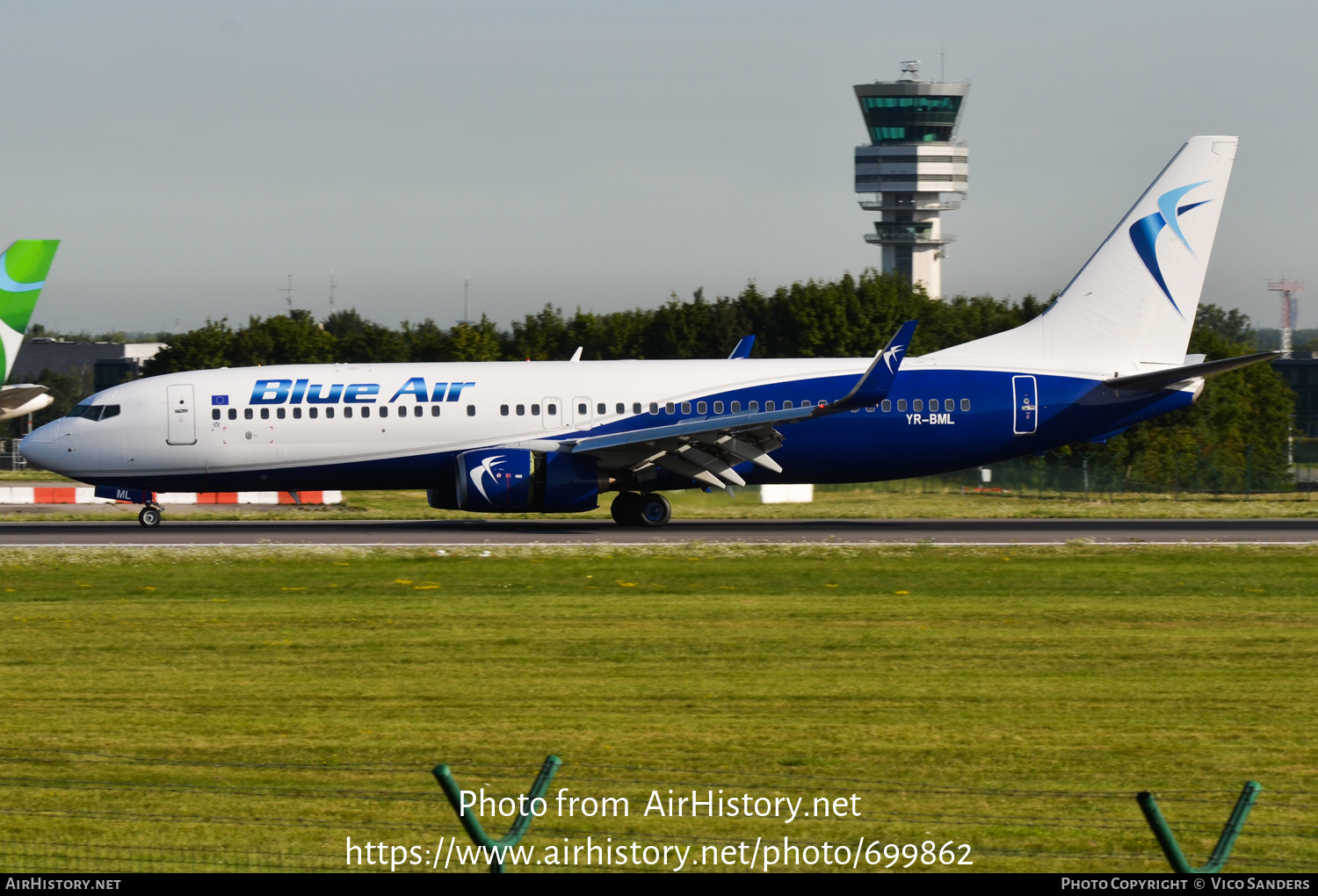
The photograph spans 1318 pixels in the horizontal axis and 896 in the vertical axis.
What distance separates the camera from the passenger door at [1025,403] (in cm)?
3400

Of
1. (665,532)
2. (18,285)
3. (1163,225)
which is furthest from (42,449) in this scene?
(1163,225)

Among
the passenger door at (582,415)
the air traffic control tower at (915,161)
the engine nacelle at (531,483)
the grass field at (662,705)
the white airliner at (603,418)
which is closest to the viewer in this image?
the grass field at (662,705)

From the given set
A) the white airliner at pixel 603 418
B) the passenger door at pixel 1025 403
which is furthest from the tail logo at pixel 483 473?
the passenger door at pixel 1025 403

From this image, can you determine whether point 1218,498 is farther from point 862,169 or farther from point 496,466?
point 862,169

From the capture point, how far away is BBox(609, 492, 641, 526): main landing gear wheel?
111ft

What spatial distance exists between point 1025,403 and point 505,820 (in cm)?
2678

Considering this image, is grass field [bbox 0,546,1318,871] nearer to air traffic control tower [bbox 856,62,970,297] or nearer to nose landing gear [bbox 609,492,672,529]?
nose landing gear [bbox 609,492,672,529]

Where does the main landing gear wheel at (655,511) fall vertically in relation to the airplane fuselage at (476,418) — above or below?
below

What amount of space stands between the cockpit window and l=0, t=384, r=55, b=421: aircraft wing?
2.78 metres

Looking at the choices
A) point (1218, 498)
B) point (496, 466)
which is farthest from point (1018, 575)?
point (1218, 498)

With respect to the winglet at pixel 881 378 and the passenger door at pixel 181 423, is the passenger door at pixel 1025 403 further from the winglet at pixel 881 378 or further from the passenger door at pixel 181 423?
the passenger door at pixel 181 423

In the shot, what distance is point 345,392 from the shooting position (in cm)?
3338

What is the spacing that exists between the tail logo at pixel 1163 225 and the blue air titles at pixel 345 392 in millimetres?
17450

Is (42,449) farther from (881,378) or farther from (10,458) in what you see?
(10,458)
